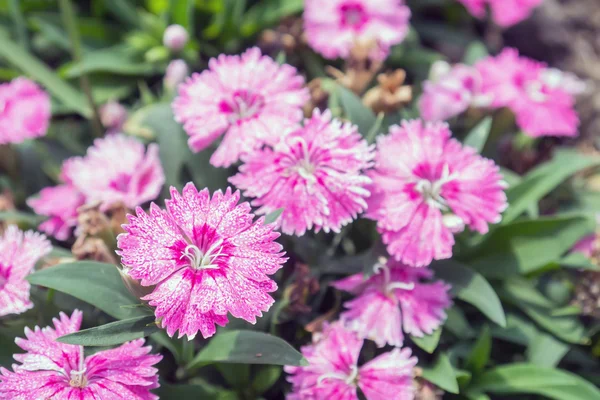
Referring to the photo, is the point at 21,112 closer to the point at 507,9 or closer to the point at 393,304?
the point at 393,304

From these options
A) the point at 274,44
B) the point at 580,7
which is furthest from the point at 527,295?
the point at 580,7

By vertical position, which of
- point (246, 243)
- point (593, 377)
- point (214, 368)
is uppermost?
point (246, 243)

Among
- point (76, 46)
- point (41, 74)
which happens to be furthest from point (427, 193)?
point (41, 74)

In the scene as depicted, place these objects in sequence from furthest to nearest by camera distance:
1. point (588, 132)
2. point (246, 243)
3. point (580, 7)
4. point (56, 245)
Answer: point (580, 7) < point (588, 132) < point (56, 245) < point (246, 243)

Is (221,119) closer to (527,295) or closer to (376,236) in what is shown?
(376,236)

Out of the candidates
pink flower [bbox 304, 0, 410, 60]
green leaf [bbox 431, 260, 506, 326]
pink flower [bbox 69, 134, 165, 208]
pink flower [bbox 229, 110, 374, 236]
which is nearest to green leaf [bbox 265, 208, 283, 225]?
pink flower [bbox 229, 110, 374, 236]

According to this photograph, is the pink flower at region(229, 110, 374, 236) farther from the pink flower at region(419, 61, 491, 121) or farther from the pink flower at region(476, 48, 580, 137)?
the pink flower at region(476, 48, 580, 137)
